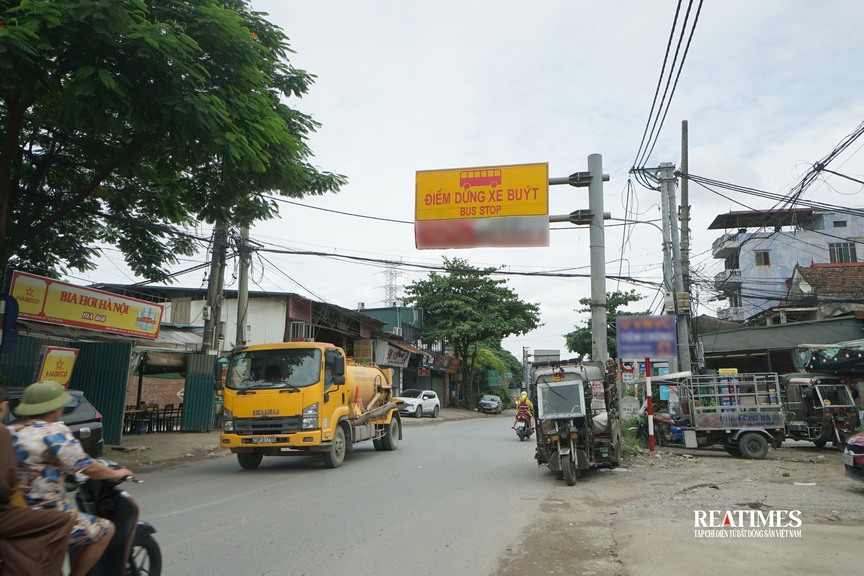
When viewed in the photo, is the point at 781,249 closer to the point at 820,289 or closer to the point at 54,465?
the point at 820,289

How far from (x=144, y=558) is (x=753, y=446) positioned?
48.3 feet

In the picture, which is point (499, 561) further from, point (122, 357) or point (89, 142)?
point (122, 357)

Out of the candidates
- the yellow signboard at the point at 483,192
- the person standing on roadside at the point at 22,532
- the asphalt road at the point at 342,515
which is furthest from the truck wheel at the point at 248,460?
the person standing on roadside at the point at 22,532

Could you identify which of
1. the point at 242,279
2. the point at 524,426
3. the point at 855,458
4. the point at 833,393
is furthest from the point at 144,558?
the point at 833,393

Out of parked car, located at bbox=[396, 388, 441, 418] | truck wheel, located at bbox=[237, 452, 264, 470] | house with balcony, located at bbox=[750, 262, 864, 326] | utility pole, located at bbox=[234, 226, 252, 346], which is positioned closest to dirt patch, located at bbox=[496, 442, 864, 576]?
truck wheel, located at bbox=[237, 452, 264, 470]

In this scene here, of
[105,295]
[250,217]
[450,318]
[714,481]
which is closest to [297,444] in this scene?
[250,217]

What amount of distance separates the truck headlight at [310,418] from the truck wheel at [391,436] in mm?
4862

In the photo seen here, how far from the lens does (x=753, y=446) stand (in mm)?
15250

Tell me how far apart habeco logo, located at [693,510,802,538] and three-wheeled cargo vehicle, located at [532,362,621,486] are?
10.7ft

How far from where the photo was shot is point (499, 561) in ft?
19.4

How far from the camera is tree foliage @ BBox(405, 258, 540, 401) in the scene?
1620 inches

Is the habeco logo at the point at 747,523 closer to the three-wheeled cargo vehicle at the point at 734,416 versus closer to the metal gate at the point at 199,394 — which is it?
the three-wheeled cargo vehicle at the point at 734,416

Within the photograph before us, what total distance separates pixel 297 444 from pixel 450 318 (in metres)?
30.1

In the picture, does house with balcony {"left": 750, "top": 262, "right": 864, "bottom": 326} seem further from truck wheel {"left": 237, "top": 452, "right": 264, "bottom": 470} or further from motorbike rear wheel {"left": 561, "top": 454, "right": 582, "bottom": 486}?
truck wheel {"left": 237, "top": 452, "right": 264, "bottom": 470}
